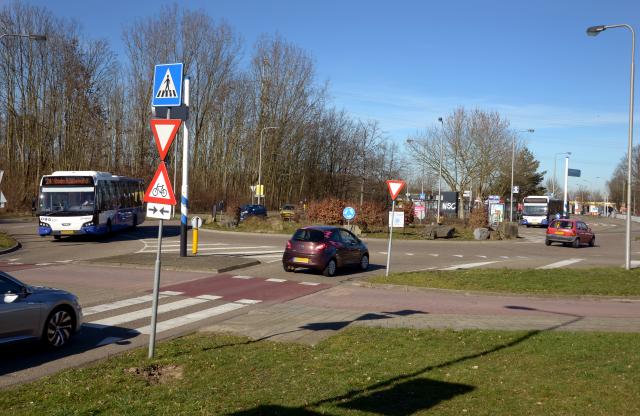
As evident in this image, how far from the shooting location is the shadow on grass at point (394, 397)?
5320mm

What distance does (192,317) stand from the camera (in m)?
11.0

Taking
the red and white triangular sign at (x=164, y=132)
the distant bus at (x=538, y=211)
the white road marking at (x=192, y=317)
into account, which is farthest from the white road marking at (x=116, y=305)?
the distant bus at (x=538, y=211)

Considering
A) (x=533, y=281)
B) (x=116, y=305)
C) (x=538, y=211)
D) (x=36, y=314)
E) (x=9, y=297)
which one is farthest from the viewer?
(x=538, y=211)

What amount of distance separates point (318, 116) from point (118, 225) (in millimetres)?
41164

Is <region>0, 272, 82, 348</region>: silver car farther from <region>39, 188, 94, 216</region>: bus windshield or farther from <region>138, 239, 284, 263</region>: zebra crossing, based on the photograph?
<region>39, 188, 94, 216</region>: bus windshield

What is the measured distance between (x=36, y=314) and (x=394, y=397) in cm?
502

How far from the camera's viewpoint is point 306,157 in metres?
72.4

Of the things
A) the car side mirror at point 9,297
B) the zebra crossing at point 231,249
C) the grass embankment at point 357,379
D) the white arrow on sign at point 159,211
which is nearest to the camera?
the grass embankment at point 357,379

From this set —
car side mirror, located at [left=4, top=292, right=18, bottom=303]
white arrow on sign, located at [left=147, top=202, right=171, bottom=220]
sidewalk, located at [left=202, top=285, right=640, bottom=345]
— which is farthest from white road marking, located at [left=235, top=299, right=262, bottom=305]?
car side mirror, located at [left=4, top=292, right=18, bottom=303]

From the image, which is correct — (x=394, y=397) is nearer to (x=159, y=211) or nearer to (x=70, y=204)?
(x=159, y=211)

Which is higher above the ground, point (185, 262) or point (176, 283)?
point (185, 262)

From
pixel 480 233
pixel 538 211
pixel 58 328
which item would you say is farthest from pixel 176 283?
pixel 538 211

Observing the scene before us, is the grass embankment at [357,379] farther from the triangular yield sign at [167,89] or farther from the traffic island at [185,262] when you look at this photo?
the traffic island at [185,262]

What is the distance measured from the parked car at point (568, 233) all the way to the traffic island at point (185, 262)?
21527 mm
